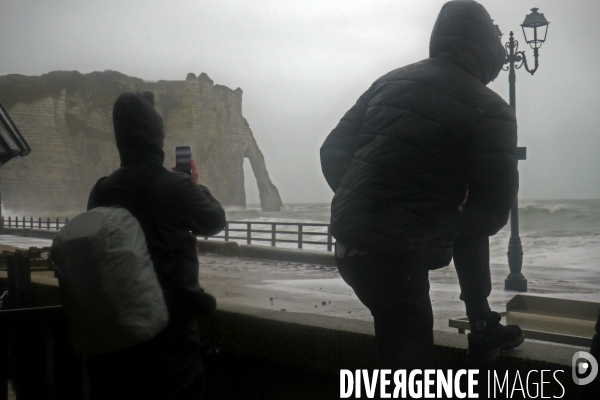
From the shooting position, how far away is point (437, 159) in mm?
1995

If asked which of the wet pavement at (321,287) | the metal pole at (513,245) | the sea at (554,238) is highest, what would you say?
the metal pole at (513,245)

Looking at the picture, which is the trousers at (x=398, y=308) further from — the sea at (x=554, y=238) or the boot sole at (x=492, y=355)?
the sea at (x=554, y=238)

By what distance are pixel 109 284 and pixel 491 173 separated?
120cm

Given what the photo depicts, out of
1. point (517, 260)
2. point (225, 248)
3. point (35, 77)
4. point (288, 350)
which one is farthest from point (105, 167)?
point (288, 350)

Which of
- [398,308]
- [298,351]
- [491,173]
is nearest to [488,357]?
[398,308]

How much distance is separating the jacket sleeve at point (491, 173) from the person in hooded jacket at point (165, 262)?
839mm

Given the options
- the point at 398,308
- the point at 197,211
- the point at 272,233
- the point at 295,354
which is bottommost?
the point at 272,233

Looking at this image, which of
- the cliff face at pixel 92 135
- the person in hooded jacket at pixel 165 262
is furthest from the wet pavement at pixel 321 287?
the cliff face at pixel 92 135

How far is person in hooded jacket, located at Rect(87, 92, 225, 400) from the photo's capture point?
2281 mm

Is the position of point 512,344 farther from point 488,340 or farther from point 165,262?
point 165,262

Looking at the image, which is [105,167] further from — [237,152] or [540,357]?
[540,357]

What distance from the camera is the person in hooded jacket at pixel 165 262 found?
2.28 m

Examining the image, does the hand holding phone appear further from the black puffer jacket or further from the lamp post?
the lamp post

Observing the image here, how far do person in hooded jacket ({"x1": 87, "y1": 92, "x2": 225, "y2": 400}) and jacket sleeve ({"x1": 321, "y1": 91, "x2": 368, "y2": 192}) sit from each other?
1.29 ft
